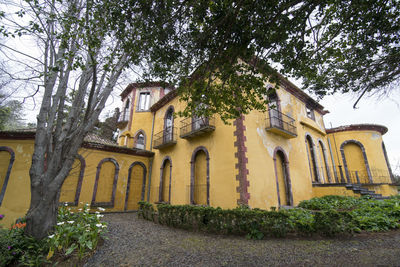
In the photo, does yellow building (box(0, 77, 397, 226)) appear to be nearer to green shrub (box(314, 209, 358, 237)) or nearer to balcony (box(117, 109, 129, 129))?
balcony (box(117, 109, 129, 129))

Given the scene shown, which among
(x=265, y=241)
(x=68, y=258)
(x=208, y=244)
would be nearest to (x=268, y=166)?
(x=265, y=241)

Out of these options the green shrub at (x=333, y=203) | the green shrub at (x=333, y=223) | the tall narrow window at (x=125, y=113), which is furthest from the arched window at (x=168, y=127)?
the green shrub at (x=333, y=223)

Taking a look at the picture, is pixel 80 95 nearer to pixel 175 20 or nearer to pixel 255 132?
pixel 175 20

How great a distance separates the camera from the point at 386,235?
16.4 feet

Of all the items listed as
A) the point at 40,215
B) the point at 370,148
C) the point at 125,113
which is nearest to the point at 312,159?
the point at 370,148

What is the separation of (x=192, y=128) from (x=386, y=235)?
8652mm

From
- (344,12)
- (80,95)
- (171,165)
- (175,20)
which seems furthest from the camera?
(171,165)

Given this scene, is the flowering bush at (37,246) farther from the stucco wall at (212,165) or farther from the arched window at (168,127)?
the arched window at (168,127)

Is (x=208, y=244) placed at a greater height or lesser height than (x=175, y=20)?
lesser

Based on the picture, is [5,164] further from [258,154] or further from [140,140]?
[258,154]

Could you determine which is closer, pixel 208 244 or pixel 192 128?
pixel 208 244

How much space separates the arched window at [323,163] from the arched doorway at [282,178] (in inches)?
177

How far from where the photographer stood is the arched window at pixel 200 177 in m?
9.68

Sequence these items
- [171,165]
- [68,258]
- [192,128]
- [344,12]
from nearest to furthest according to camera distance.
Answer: [68,258] → [344,12] → [192,128] → [171,165]
